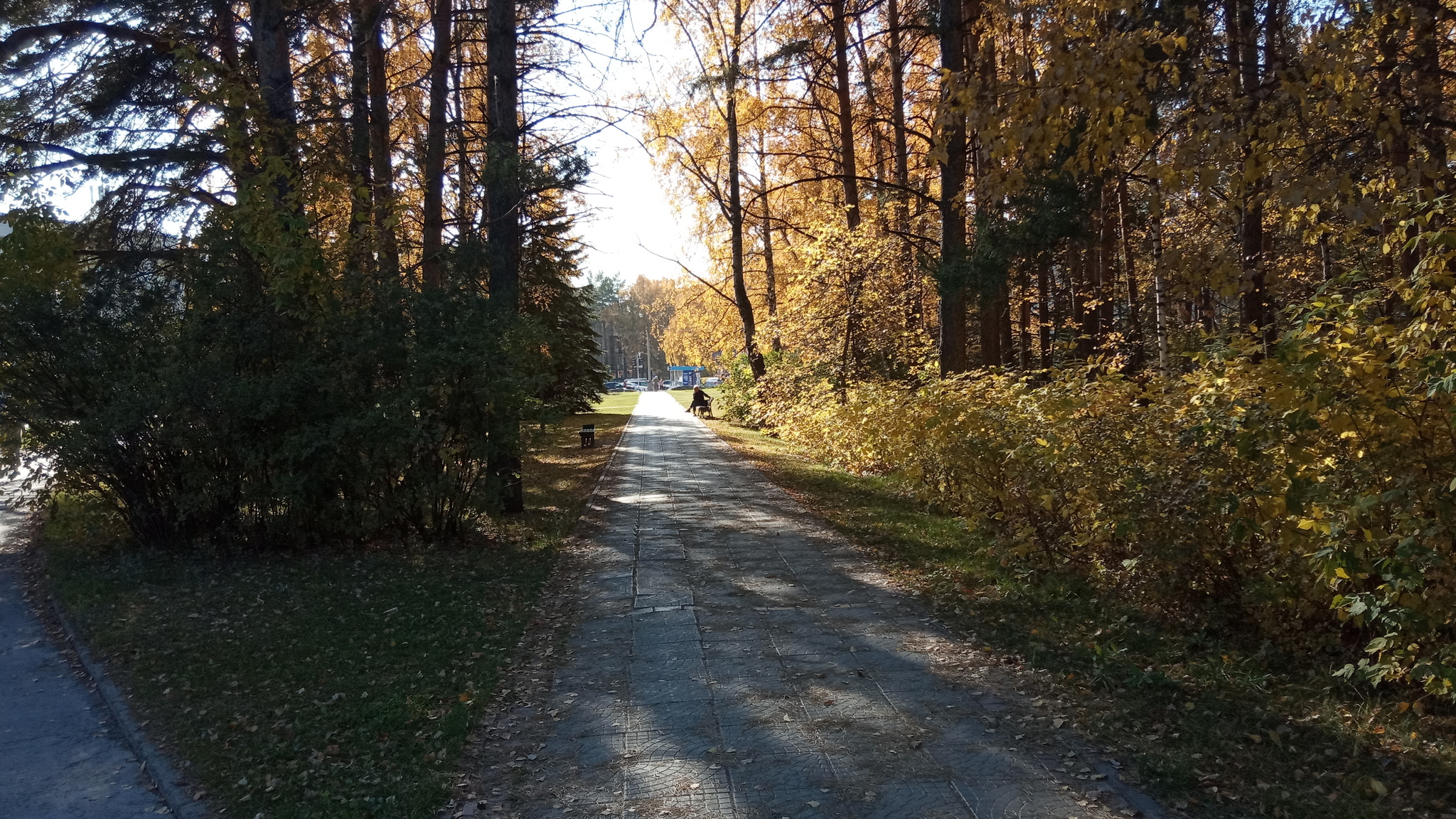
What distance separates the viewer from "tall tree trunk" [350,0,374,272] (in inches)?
377

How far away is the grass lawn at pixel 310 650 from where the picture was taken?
14.2 ft

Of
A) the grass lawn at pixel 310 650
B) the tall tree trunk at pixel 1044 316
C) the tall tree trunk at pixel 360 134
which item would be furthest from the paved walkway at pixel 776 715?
the tall tree trunk at pixel 1044 316

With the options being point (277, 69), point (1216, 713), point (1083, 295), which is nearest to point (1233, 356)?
point (1216, 713)

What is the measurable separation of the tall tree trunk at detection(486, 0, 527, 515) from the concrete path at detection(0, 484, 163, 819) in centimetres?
452

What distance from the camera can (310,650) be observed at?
20.2 ft

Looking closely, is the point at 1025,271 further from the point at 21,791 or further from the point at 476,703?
the point at 21,791

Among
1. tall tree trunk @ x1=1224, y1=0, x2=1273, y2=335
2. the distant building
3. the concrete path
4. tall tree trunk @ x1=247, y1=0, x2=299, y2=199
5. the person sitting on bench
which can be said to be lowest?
the concrete path

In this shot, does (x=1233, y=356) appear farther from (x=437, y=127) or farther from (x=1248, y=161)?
(x=437, y=127)

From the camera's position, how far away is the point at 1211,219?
1048 cm

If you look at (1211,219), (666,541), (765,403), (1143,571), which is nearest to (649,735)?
(1143,571)

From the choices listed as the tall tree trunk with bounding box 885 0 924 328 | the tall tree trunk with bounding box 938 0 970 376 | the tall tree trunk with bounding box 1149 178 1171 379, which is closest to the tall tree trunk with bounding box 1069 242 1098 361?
Answer: the tall tree trunk with bounding box 1149 178 1171 379

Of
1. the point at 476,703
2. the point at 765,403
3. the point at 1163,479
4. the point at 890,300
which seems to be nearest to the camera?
the point at 476,703

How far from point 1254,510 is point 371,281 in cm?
791

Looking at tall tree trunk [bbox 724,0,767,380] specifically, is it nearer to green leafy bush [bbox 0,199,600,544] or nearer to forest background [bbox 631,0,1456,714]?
forest background [bbox 631,0,1456,714]
